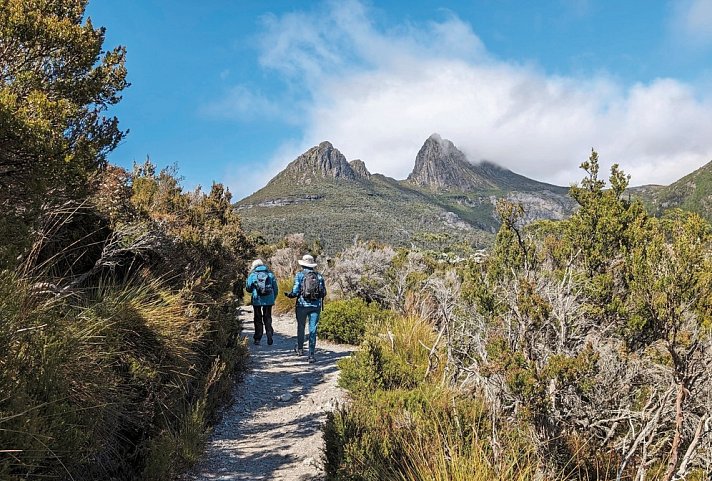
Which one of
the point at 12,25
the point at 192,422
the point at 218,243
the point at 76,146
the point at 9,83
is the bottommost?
the point at 192,422

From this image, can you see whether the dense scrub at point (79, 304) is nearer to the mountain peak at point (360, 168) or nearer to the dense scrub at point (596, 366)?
the dense scrub at point (596, 366)

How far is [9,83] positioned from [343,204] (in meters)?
72.2

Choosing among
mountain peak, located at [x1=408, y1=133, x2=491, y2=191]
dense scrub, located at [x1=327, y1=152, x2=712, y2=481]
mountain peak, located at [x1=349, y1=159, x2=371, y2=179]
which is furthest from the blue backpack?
mountain peak, located at [x1=408, y1=133, x2=491, y2=191]

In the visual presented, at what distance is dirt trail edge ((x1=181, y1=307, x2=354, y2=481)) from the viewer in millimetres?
3943

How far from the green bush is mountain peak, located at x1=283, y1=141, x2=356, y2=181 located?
8438cm

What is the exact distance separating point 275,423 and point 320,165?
99409 mm

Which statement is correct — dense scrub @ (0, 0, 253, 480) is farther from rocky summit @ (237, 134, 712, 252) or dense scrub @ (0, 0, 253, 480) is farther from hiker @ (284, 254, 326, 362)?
rocky summit @ (237, 134, 712, 252)

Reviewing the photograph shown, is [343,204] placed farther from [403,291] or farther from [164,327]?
[164,327]

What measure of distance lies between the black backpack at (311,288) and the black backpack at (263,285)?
0.88 meters

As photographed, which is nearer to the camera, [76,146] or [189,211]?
[76,146]

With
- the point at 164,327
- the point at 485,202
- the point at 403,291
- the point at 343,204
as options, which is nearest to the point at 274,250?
the point at 403,291

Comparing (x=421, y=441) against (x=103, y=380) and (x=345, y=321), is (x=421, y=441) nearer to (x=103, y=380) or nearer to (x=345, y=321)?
(x=103, y=380)

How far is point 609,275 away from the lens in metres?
3.95

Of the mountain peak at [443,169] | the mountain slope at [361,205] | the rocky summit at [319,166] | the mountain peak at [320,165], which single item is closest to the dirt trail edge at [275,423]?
the mountain slope at [361,205]
